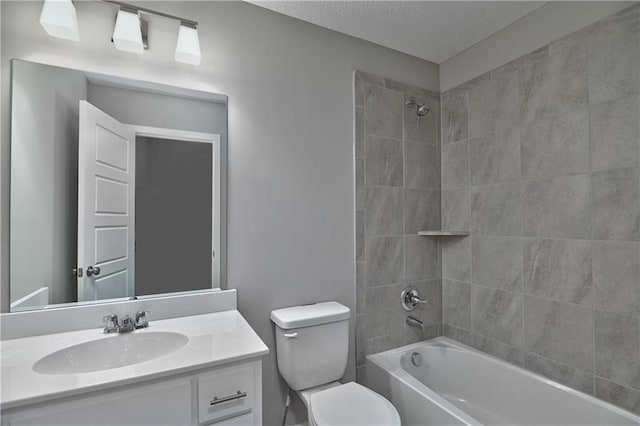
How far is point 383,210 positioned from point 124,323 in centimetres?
158

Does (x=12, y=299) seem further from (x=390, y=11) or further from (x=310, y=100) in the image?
(x=390, y=11)

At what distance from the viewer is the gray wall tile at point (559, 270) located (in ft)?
5.19

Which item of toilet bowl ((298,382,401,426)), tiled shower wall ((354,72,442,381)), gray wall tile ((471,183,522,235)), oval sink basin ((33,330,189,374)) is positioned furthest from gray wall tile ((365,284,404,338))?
oval sink basin ((33,330,189,374))

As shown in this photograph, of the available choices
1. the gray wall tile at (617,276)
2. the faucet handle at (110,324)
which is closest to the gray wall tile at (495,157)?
the gray wall tile at (617,276)

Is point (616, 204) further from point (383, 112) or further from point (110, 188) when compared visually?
point (110, 188)

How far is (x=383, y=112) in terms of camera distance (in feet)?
7.00

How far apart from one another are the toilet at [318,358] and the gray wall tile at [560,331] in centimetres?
101

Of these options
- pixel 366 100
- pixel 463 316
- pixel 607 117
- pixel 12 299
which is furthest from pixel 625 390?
pixel 12 299

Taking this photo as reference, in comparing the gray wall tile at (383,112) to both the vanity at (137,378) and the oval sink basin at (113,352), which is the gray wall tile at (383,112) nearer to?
the vanity at (137,378)

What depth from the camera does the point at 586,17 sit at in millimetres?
1591

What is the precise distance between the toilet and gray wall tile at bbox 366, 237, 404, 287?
0.39 m

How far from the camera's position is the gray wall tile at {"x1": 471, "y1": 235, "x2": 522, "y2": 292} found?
6.21 ft

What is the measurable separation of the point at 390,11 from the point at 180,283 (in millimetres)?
1906

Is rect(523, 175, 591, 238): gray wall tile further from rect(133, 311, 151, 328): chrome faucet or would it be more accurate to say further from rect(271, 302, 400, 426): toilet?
rect(133, 311, 151, 328): chrome faucet
